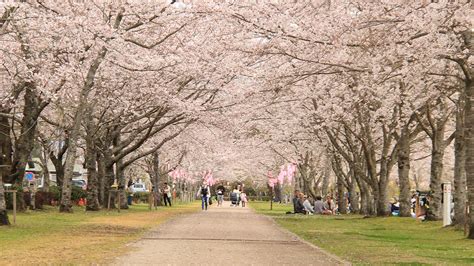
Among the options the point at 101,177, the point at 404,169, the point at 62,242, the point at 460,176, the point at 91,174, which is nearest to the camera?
the point at 62,242

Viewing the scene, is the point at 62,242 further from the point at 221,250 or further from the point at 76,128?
the point at 76,128

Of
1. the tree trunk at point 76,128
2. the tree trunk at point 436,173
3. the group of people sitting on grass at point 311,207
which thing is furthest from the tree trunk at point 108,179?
the tree trunk at point 436,173

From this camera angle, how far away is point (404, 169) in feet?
102

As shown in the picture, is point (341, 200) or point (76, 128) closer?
point (76, 128)

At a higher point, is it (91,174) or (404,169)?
(404,169)

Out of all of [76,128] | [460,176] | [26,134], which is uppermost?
[76,128]

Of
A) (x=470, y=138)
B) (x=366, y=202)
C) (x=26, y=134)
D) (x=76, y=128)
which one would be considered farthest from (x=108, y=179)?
(x=470, y=138)

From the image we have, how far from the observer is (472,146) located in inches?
712

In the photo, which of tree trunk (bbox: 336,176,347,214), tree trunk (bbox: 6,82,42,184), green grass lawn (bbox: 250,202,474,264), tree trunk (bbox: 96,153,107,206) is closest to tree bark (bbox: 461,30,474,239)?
green grass lawn (bbox: 250,202,474,264)

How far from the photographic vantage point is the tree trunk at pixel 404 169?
30820 mm

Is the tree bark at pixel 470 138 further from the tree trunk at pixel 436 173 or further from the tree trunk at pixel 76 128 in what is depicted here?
the tree trunk at pixel 76 128

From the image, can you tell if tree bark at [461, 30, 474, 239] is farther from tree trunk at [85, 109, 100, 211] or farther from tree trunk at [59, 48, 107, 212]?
tree trunk at [85, 109, 100, 211]

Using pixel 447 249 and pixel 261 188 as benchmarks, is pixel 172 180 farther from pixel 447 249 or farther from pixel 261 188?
pixel 447 249

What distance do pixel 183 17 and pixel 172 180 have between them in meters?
57.6
